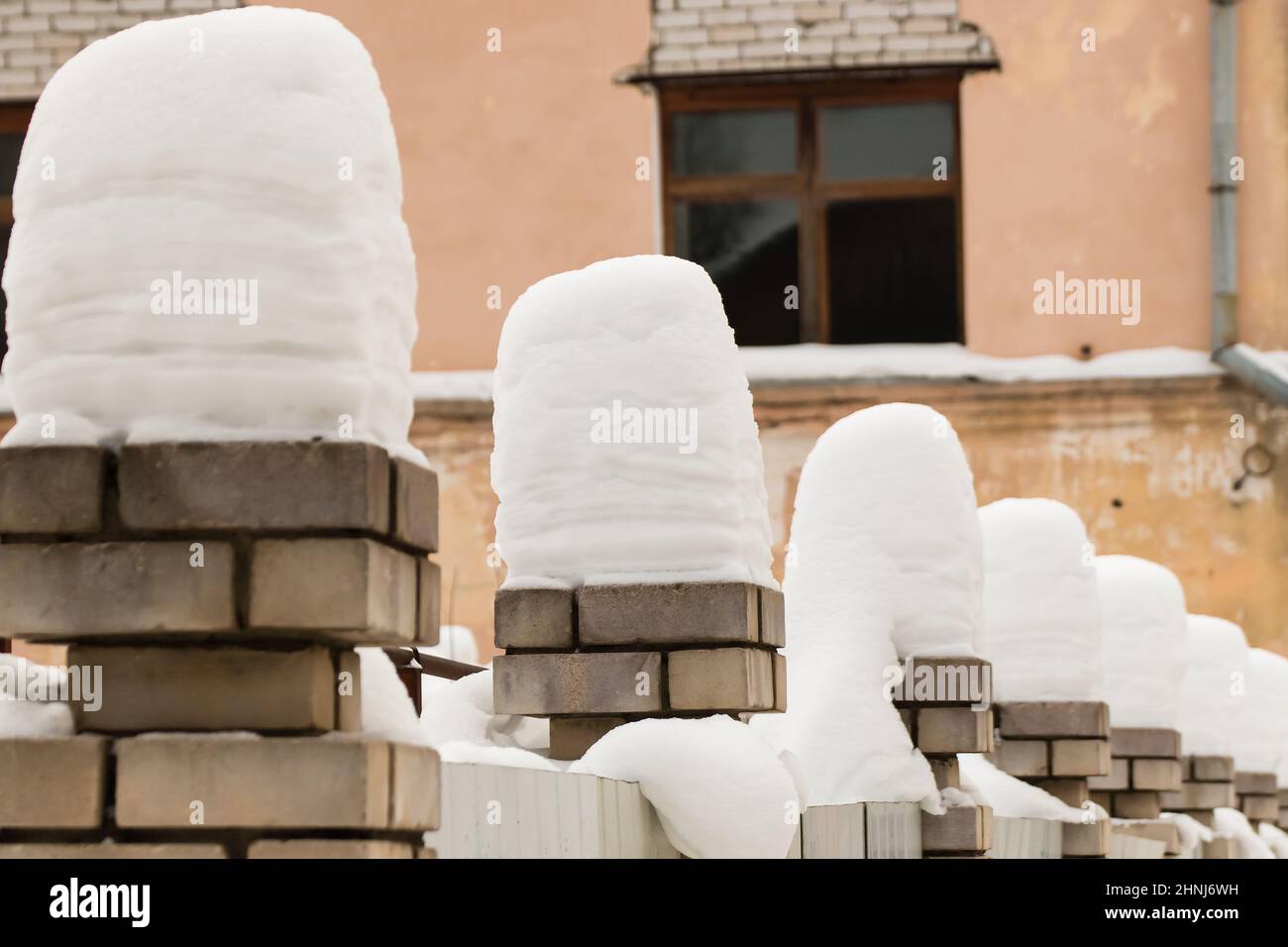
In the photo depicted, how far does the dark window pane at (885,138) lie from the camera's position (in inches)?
516

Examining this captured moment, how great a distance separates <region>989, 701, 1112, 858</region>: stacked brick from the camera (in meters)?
7.78

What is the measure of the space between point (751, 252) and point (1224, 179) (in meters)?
2.79

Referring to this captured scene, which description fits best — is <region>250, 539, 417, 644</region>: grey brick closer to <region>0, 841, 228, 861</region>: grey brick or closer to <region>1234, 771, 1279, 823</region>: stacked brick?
<region>0, 841, 228, 861</region>: grey brick

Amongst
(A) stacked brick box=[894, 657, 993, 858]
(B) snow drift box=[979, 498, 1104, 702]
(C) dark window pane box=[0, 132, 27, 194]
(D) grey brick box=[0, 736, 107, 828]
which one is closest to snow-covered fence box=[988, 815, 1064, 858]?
(B) snow drift box=[979, 498, 1104, 702]

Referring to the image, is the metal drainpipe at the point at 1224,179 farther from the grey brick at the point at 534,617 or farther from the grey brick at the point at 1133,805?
the grey brick at the point at 534,617

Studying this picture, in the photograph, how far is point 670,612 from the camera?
4.66 metres

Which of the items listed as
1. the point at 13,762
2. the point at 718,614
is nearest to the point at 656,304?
the point at 718,614

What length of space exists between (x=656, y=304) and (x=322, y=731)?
6.55 ft

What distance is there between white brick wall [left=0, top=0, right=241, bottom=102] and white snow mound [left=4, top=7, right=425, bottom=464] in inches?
406

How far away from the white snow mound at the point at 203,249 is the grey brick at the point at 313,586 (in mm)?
167

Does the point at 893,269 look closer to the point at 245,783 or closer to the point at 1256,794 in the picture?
the point at 1256,794

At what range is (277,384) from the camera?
2969mm

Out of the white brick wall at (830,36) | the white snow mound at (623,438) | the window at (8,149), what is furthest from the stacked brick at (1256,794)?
the white snow mound at (623,438)
